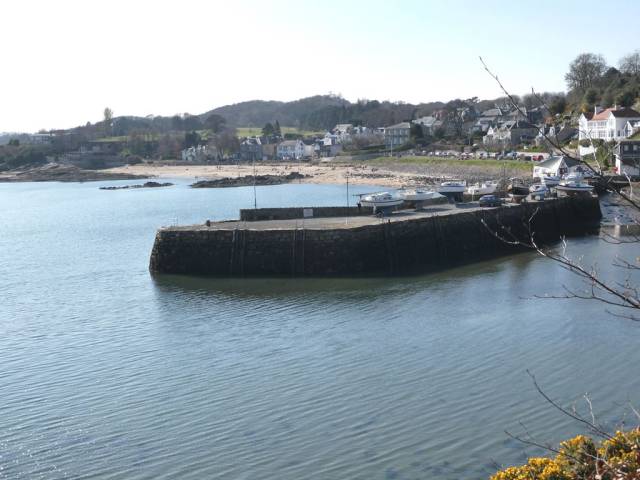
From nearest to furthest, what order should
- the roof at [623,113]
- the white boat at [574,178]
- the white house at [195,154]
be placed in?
the white boat at [574,178], the roof at [623,113], the white house at [195,154]

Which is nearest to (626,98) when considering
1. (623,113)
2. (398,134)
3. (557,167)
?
(623,113)

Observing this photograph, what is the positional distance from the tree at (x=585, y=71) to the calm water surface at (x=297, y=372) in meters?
70.8

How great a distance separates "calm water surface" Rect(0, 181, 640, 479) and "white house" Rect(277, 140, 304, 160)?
98544 mm

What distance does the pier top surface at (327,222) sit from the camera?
1105 inches

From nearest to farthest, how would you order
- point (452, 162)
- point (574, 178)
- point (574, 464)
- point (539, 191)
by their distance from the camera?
point (574, 464) < point (539, 191) < point (574, 178) < point (452, 162)

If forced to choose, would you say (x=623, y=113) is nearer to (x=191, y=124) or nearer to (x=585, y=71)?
(x=585, y=71)

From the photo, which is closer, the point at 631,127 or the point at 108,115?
the point at 631,127

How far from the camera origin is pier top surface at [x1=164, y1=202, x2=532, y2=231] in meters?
28.1

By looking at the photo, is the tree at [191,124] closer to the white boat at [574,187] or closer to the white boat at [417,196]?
the white boat at [574,187]

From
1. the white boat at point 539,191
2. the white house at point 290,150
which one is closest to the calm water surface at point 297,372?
the white boat at point 539,191

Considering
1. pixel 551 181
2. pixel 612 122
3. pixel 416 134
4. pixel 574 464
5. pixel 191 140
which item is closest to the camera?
pixel 574 464

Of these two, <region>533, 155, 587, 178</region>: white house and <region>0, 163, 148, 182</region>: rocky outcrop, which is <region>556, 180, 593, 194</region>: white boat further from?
<region>0, 163, 148, 182</region>: rocky outcrop

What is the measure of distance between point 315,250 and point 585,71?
254 ft

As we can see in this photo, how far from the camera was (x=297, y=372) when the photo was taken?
641 inches
